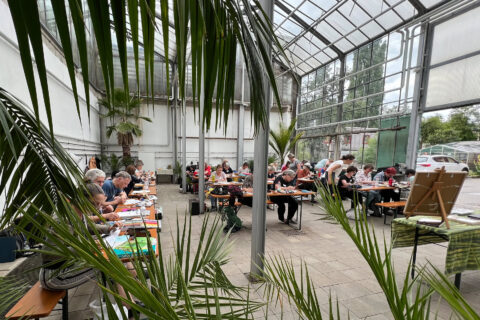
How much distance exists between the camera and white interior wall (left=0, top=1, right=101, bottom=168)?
364 centimetres

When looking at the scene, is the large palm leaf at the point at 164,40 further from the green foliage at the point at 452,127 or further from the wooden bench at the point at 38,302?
the green foliage at the point at 452,127

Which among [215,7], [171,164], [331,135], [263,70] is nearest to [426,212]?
[263,70]

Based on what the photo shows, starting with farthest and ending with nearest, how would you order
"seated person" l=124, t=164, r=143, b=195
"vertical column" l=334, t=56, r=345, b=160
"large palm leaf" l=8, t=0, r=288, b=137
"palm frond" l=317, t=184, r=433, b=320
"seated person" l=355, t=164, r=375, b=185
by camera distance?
"vertical column" l=334, t=56, r=345, b=160, "seated person" l=355, t=164, r=375, b=185, "seated person" l=124, t=164, r=143, b=195, "palm frond" l=317, t=184, r=433, b=320, "large palm leaf" l=8, t=0, r=288, b=137

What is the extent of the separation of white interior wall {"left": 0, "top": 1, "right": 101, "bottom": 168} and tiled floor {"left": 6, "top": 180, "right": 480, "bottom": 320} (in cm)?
240

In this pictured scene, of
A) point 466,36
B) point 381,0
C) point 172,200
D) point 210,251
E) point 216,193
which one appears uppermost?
point 381,0

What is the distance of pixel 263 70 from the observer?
787 millimetres

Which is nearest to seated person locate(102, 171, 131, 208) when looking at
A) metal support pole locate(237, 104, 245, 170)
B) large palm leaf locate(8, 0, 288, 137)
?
large palm leaf locate(8, 0, 288, 137)

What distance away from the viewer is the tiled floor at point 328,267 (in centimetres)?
243

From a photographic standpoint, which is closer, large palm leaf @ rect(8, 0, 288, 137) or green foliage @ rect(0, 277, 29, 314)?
large palm leaf @ rect(8, 0, 288, 137)

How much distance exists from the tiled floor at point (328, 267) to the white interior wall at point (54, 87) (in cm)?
240

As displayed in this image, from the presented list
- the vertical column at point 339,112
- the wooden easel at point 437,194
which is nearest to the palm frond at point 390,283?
the wooden easel at point 437,194

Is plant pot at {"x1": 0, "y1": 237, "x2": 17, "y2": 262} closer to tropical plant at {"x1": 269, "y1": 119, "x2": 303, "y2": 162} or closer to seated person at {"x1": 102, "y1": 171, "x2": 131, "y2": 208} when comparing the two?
seated person at {"x1": 102, "y1": 171, "x2": 131, "y2": 208}

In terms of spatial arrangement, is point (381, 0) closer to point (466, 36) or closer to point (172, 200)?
point (466, 36)

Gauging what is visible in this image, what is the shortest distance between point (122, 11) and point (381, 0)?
35.5 feet
